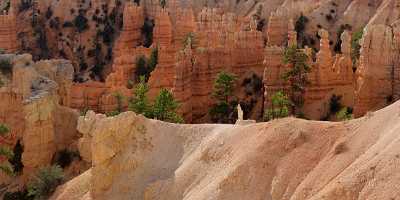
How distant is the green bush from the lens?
38.0 metres

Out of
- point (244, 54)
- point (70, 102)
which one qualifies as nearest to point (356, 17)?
point (244, 54)

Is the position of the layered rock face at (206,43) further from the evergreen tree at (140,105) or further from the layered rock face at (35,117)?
the layered rock face at (35,117)

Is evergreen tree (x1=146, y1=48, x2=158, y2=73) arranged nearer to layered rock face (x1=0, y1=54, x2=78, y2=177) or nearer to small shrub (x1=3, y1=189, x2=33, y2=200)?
layered rock face (x1=0, y1=54, x2=78, y2=177)

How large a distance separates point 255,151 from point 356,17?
4023 cm

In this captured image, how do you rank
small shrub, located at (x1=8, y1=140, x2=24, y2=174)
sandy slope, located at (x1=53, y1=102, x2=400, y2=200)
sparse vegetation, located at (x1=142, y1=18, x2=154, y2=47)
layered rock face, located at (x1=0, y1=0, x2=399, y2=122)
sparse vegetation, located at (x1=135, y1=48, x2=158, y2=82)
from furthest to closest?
1. sparse vegetation, located at (x1=142, y1=18, x2=154, y2=47)
2. sparse vegetation, located at (x1=135, y1=48, x2=158, y2=82)
3. layered rock face, located at (x1=0, y1=0, x2=399, y2=122)
4. small shrub, located at (x1=8, y1=140, x2=24, y2=174)
5. sandy slope, located at (x1=53, y1=102, x2=400, y2=200)

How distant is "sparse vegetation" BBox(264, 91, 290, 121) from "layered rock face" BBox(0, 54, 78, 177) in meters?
11.4

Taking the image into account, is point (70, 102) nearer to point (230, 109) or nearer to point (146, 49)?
point (230, 109)

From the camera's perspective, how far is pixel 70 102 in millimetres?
51812

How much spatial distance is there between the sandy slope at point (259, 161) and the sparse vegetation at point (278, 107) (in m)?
11.1

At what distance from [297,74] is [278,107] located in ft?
11.3

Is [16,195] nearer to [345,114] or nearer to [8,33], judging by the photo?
[345,114]

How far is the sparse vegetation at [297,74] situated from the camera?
48906mm

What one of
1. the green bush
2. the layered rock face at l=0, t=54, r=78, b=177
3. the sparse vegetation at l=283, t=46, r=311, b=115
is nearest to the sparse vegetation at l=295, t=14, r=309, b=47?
the sparse vegetation at l=283, t=46, r=311, b=115

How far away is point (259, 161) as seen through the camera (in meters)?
29.1
